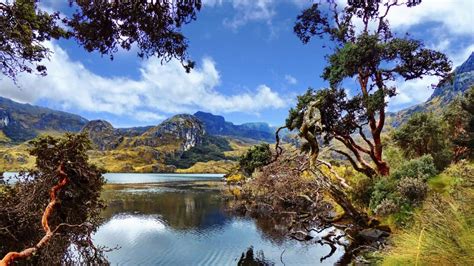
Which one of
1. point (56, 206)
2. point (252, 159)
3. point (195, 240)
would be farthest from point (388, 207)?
point (252, 159)

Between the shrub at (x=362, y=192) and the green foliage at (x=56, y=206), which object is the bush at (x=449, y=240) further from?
the shrub at (x=362, y=192)

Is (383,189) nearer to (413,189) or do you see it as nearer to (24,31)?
(413,189)

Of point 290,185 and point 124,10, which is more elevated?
point 124,10

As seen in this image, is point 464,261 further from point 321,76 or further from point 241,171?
point 241,171

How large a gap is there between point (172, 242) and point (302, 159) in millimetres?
18298

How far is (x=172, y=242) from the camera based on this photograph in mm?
36000

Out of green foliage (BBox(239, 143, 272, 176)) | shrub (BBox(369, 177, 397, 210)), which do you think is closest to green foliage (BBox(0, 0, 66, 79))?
shrub (BBox(369, 177, 397, 210))

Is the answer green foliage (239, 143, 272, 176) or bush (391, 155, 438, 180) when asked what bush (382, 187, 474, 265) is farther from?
green foliage (239, 143, 272, 176)

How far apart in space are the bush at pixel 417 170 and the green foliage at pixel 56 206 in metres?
19.0

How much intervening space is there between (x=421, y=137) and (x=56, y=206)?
1286 inches

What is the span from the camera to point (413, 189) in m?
20.5

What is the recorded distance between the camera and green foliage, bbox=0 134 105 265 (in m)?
13.2

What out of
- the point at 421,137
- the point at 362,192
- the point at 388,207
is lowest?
the point at 388,207

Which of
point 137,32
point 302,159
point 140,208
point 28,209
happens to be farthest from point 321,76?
point 140,208
